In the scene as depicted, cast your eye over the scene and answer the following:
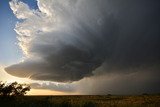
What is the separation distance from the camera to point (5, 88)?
40.3 meters

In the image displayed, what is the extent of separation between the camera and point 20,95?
42000 mm

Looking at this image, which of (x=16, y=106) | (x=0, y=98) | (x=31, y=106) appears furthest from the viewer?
(x=0, y=98)

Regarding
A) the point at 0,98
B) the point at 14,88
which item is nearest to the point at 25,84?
the point at 14,88

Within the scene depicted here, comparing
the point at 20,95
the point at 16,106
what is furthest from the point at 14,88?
the point at 16,106

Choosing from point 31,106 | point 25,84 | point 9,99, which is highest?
point 25,84

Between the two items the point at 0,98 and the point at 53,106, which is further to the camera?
the point at 0,98

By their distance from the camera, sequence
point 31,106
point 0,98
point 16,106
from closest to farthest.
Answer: point 31,106 → point 16,106 → point 0,98

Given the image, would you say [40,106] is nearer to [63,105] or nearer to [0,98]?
[63,105]

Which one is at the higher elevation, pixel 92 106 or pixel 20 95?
Answer: pixel 20 95

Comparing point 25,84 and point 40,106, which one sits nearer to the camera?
point 40,106

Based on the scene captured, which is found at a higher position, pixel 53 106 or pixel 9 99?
pixel 9 99

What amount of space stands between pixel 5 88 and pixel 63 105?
41.0ft

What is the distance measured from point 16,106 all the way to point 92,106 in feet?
27.9

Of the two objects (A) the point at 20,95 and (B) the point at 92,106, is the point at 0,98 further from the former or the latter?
(B) the point at 92,106
